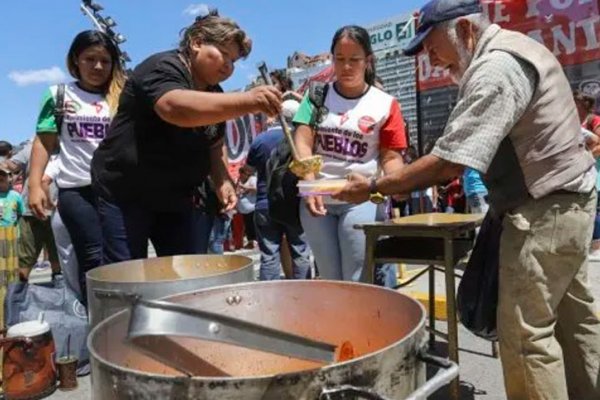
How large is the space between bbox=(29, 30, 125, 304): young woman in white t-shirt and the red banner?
481 centimetres

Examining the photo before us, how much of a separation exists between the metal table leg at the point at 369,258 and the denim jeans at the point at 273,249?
2.33 metres

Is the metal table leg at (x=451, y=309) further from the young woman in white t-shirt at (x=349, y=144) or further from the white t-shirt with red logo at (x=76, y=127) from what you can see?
the white t-shirt with red logo at (x=76, y=127)

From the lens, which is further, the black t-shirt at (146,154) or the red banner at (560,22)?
the red banner at (560,22)

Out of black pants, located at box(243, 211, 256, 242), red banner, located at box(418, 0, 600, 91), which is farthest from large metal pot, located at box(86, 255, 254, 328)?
red banner, located at box(418, 0, 600, 91)

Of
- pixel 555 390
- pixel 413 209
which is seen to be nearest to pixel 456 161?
pixel 555 390

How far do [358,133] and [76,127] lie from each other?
154 cm

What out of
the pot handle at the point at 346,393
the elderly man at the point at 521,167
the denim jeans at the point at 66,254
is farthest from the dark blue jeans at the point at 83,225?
the pot handle at the point at 346,393

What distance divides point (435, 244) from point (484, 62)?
3.99 feet

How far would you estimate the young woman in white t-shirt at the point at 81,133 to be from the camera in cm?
310

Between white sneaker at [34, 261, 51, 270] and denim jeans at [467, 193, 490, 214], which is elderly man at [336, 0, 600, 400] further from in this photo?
A: white sneaker at [34, 261, 51, 270]

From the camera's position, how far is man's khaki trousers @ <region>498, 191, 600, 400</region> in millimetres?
2027

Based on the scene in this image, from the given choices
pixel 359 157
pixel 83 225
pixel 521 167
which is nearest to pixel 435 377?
pixel 521 167

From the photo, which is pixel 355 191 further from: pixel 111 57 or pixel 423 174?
pixel 111 57

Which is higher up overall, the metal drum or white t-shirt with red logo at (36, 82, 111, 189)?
white t-shirt with red logo at (36, 82, 111, 189)
